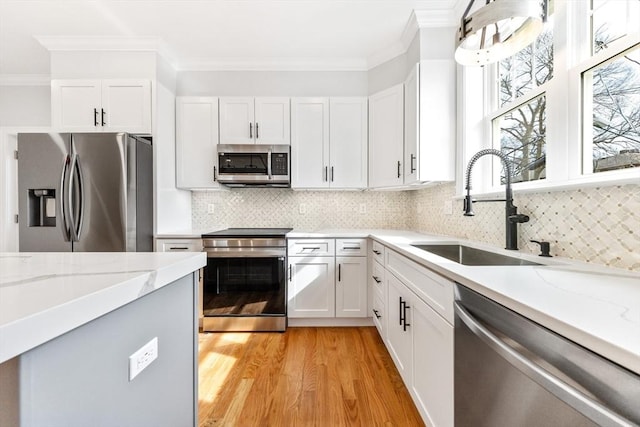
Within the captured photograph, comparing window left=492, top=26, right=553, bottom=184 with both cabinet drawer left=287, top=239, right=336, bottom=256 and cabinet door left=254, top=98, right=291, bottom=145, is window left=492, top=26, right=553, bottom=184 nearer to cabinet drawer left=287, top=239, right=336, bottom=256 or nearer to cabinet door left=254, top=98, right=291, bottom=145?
cabinet drawer left=287, top=239, right=336, bottom=256

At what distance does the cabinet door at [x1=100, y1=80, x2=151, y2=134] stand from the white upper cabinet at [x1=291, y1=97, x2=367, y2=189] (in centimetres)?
138

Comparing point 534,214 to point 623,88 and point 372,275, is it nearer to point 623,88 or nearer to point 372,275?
point 623,88

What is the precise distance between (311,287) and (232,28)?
2.40m

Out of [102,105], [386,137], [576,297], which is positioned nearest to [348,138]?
[386,137]

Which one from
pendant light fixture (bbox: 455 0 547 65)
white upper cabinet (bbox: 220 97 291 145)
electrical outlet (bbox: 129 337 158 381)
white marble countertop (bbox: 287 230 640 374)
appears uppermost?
white upper cabinet (bbox: 220 97 291 145)

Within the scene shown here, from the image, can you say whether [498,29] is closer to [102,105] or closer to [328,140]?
[328,140]

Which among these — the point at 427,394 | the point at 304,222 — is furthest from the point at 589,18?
the point at 304,222

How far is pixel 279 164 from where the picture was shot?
2848mm

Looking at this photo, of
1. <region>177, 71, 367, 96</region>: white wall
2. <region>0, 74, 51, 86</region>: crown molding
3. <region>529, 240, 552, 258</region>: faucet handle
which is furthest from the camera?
<region>0, 74, 51, 86</region>: crown molding

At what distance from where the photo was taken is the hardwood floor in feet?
5.07

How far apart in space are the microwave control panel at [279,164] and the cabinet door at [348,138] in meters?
0.46

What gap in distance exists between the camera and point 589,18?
48.3 inches

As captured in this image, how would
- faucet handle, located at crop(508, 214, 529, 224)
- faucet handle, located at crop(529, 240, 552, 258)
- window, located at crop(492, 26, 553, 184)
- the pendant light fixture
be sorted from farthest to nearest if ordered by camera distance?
window, located at crop(492, 26, 553, 184), faucet handle, located at crop(508, 214, 529, 224), faucet handle, located at crop(529, 240, 552, 258), the pendant light fixture

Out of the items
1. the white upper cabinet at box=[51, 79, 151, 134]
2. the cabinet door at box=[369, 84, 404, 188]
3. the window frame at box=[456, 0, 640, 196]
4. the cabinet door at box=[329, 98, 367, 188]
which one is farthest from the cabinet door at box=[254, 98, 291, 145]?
the window frame at box=[456, 0, 640, 196]
